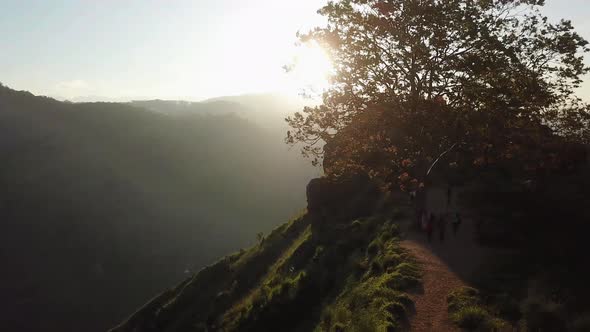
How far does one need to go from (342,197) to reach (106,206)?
124128 millimetres

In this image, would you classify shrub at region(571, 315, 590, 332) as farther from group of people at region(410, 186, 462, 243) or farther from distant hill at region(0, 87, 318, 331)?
distant hill at region(0, 87, 318, 331)

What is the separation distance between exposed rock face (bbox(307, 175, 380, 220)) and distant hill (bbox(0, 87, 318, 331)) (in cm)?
8026

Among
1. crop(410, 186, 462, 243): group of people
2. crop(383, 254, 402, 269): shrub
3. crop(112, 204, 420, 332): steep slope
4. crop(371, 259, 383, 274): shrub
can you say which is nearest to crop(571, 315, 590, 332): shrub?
crop(112, 204, 420, 332): steep slope

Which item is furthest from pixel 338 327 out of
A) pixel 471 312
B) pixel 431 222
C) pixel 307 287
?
pixel 431 222

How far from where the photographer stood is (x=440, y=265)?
17.5 meters

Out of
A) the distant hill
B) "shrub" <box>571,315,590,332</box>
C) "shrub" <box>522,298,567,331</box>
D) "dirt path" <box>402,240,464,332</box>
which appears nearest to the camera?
"shrub" <box>571,315,590,332</box>

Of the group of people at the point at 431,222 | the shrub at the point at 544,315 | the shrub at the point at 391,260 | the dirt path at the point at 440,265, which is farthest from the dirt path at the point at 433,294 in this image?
the group of people at the point at 431,222

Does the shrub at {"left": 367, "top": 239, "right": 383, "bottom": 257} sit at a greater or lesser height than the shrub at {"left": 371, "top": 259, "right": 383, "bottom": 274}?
greater

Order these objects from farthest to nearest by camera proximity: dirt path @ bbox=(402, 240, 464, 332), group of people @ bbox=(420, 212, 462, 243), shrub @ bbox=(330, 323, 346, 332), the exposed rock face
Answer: the exposed rock face < group of people @ bbox=(420, 212, 462, 243) < shrub @ bbox=(330, 323, 346, 332) < dirt path @ bbox=(402, 240, 464, 332)

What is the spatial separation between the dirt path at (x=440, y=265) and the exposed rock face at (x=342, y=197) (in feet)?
26.7

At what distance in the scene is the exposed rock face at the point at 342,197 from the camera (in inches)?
1303

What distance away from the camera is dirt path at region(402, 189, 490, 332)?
41.8 ft

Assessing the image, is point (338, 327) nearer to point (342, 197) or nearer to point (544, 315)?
point (544, 315)

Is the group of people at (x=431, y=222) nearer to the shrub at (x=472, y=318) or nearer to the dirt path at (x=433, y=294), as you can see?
the dirt path at (x=433, y=294)
